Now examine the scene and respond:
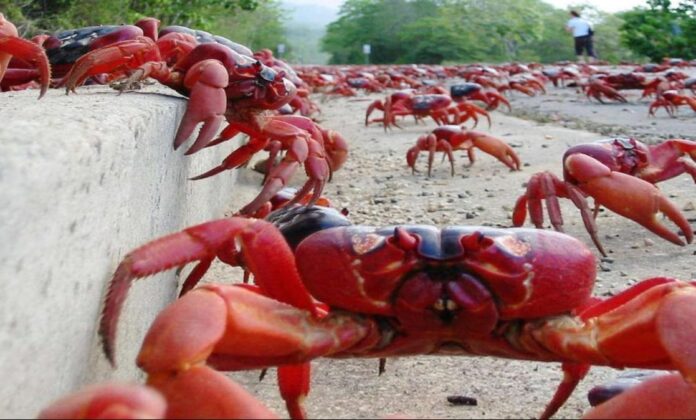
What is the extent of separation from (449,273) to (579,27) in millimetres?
29892

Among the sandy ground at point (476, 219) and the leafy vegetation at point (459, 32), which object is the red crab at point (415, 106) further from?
the leafy vegetation at point (459, 32)

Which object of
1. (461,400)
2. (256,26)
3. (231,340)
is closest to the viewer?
(231,340)

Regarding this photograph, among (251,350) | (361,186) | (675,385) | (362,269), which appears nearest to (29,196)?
(251,350)

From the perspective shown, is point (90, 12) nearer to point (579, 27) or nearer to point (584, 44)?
point (579, 27)

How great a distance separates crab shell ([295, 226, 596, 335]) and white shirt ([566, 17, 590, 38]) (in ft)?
96.5

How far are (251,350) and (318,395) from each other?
792mm

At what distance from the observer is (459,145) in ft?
25.5

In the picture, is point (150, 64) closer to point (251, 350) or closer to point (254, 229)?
point (254, 229)

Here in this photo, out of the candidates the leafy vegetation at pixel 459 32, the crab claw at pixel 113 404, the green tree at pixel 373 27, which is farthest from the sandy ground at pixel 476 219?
the green tree at pixel 373 27

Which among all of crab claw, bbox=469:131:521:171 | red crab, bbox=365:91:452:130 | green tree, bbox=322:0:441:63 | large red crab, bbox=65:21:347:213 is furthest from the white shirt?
large red crab, bbox=65:21:347:213

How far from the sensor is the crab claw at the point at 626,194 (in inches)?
150

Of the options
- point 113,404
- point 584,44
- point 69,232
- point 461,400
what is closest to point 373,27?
point 584,44

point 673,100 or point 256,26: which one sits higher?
point 673,100

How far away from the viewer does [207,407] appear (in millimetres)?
1318
